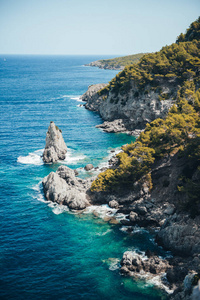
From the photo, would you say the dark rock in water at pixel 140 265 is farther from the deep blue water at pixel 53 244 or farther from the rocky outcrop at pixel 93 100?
the rocky outcrop at pixel 93 100

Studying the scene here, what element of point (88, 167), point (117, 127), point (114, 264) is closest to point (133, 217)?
point (114, 264)

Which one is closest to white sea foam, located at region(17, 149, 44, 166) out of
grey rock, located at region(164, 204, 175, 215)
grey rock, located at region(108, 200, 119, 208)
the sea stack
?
the sea stack

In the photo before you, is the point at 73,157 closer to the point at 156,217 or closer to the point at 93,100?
the point at 156,217

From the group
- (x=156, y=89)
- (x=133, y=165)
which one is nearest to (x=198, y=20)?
(x=156, y=89)

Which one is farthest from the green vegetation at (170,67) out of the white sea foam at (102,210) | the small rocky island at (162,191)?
the white sea foam at (102,210)

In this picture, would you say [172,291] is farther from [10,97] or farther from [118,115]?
[10,97]

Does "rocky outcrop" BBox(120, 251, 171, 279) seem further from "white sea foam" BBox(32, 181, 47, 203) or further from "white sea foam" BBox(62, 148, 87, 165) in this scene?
"white sea foam" BBox(62, 148, 87, 165)

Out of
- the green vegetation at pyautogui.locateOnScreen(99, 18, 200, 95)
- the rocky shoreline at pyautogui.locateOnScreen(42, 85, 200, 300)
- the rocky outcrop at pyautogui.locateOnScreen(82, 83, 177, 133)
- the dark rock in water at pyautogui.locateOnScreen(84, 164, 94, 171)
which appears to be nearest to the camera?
the rocky shoreline at pyautogui.locateOnScreen(42, 85, 200, 300)
